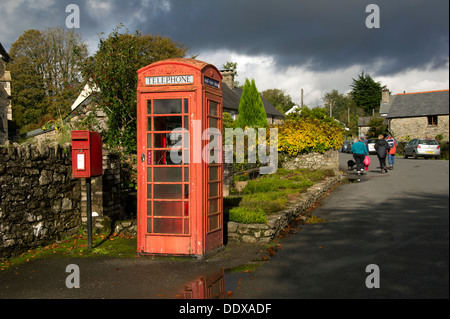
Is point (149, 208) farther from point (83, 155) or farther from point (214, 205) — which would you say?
point (83, 155)

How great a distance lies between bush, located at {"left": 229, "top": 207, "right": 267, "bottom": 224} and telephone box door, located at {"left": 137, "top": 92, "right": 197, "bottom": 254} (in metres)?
1.61

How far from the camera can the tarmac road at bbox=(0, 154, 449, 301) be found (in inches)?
160

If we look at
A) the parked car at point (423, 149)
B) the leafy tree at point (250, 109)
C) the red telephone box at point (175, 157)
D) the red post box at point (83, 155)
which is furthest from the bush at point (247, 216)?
the parked car at point (423, 149)

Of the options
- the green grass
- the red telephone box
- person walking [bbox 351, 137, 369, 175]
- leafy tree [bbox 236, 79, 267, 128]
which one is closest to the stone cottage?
leafy tree [bbox 236, 79, 267, 128]

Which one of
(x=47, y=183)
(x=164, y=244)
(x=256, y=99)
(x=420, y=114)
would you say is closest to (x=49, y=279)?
(x=164, y=244)

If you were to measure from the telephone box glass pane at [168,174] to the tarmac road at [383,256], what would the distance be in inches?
81.4

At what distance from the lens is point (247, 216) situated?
796 cm

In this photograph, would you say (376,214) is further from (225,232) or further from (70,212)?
(70,212)

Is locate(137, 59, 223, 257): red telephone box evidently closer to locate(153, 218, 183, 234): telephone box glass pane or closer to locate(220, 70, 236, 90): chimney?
locate(153, 218, 183, 234): telephone box glass pane

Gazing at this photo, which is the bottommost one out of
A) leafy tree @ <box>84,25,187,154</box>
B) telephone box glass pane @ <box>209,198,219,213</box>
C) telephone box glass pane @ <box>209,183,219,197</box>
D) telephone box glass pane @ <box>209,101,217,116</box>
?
telephone box glass pane @ <box>209,198,219,213</box>

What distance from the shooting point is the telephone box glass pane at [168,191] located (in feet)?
22.0

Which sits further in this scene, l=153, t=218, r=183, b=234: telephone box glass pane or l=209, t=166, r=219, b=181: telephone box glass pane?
l=209, t=166, r=219, b=181: telephone box glass pane

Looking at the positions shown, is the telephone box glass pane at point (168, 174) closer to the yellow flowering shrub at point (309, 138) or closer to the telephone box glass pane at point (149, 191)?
the telephone box glass pane at point (149, 191)

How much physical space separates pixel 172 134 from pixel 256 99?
69.9 ft
